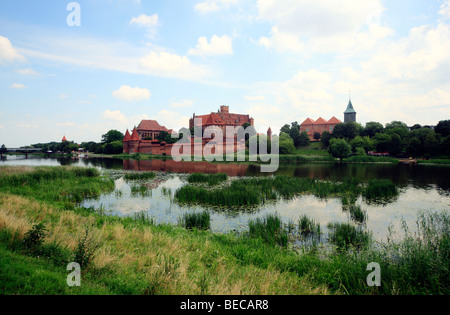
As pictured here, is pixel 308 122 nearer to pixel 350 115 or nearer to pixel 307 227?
pixel 350 115

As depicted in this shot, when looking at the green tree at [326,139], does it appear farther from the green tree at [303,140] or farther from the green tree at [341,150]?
the green tree at [341,150]

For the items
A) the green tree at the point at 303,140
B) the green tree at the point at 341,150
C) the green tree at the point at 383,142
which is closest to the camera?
the green tree at the point at 341,150

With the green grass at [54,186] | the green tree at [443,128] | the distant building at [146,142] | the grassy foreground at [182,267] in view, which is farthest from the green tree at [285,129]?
the grassy foreground at [182,267]

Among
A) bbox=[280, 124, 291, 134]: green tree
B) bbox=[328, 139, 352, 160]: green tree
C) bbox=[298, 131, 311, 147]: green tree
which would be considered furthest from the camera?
bbox=[280, 124, 291, 134]: green tree

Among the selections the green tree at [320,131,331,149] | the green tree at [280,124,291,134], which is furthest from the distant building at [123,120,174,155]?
the green tree at [320,131,331,149]

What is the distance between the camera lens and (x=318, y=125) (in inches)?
3890

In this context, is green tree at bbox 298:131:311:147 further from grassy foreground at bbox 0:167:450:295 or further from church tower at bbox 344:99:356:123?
grassy foreground at bbox 0:167:450:295

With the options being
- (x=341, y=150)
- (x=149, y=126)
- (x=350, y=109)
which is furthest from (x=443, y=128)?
(x=149, y=126)

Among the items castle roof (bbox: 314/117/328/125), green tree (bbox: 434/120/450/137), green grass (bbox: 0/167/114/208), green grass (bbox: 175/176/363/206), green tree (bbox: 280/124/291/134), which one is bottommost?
green grass (bbox: 175/176/363/206)

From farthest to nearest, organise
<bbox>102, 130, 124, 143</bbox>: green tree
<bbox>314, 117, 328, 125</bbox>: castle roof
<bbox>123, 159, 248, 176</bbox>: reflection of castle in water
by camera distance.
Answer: <bbox>314, 117, 328, 125</bbox>: castle roof, <bbox>102, 130, 124, 143</bbox>: green tree, <bbox>123, 159, 248, 176</bbox>: reflection of castle in water

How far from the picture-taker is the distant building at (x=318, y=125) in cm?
9675

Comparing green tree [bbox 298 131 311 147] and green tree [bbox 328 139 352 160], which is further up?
green tree [bbox 298 131 311 147]

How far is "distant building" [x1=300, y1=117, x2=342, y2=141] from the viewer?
96.8 meters
